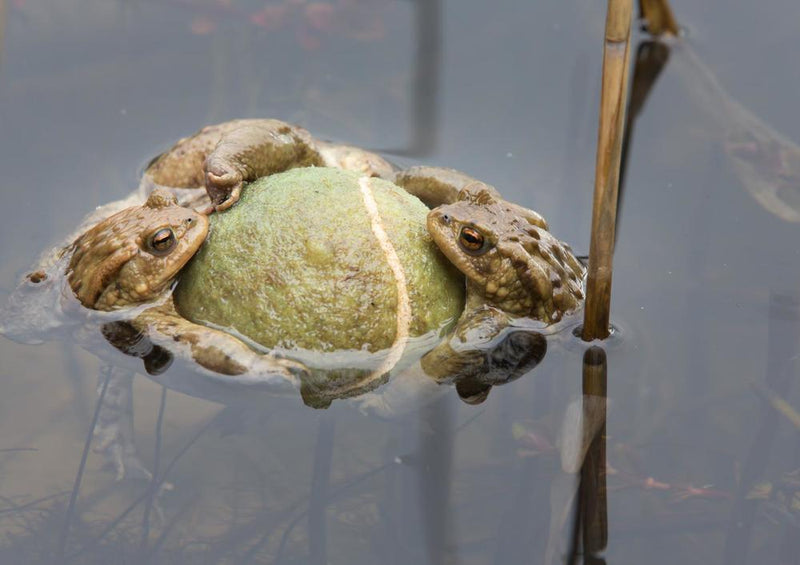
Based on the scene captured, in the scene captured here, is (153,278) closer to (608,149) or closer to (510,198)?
(608,149)

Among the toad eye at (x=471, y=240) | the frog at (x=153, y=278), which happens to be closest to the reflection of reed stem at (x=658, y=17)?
the toad eye at (x=471, y=240)

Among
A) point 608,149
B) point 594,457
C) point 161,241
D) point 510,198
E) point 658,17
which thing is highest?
point 658,17

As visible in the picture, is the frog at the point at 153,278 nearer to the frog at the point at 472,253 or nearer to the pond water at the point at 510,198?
the frog at the point at 472,253

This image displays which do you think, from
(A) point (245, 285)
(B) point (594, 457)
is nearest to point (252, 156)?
(A) point (245, 285)

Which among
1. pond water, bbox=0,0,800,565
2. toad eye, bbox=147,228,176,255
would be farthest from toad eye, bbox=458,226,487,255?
toad eye, bbox=147,228,176,255

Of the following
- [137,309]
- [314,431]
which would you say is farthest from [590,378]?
[137,309]
